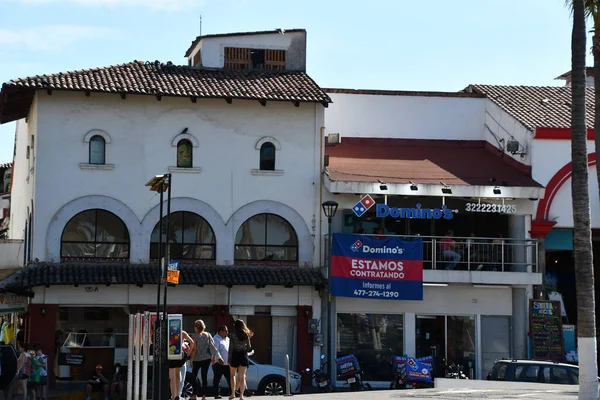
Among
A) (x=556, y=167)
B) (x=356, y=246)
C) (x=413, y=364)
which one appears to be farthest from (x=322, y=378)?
(x=556, y=167)

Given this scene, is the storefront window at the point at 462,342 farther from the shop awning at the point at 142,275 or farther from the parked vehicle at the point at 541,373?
the parked vehicle at the point at 541,373

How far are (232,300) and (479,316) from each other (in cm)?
805

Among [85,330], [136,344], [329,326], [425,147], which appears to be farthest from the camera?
[425,147]

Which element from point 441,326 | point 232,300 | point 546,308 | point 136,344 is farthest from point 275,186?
point 136,344

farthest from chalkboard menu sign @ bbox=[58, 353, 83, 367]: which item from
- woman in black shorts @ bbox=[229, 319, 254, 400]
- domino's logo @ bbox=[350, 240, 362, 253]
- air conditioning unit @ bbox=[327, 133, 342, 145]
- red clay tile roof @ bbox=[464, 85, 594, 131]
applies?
red clay tile roof @ bbox=[464, 85, 594, 131]

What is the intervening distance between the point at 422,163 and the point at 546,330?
6787 mm

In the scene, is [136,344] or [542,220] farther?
[542,220]

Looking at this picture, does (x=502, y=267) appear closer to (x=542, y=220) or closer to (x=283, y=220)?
(x=542, y=220)

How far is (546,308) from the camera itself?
36406 millimetres

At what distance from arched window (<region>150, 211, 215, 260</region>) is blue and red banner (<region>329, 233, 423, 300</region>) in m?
3.98

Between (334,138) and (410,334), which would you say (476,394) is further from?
(334,138)

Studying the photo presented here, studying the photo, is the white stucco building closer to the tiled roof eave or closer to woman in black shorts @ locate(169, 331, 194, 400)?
the tiled roof eave

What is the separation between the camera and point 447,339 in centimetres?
3675

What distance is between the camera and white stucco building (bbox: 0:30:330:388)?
1373 inches
